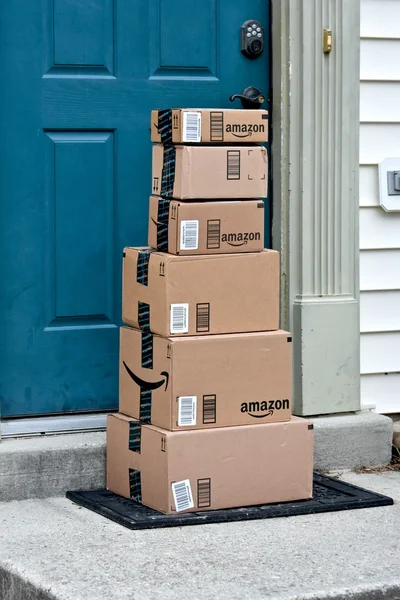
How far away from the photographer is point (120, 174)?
4082 millimetres

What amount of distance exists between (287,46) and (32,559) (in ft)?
6.84

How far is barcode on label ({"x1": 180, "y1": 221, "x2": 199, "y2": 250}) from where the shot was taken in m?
3.57

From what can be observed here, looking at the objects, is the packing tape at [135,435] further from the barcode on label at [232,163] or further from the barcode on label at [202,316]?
the barcode on label at [232,163]

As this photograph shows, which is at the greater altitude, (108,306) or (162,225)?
(162,225)

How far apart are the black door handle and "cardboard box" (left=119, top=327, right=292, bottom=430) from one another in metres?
0.94

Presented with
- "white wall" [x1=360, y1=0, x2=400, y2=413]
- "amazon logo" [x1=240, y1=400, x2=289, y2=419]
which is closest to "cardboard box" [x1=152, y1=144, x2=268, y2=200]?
"amazon logo" [x1=240, y1=400, x2=289, y2=419]

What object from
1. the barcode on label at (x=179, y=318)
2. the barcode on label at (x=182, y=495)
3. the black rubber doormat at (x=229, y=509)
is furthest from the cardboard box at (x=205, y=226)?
the black rubber doormat at (x=229, y=509)

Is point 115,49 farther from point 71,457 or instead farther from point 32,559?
point 32,559

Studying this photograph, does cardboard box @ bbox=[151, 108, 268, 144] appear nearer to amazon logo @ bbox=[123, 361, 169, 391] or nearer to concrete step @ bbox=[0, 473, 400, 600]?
amazon logo @ bbox=[123, 361, 169, 391]

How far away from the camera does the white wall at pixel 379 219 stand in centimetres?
430

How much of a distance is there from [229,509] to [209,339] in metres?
0.56

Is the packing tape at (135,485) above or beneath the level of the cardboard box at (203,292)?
beneath

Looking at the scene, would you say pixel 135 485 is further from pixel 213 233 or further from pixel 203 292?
pixel 213 233

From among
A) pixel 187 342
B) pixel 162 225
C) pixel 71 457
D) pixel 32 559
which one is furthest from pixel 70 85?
pixel 32 559
